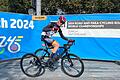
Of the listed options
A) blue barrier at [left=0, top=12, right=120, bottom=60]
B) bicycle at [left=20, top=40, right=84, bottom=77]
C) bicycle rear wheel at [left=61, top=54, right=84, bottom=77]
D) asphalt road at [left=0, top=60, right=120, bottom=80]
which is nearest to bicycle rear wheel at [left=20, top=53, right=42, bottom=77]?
bicycle at [left=20, top=40, right=84, bottom=77]

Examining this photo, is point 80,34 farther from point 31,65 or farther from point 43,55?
point 31,65

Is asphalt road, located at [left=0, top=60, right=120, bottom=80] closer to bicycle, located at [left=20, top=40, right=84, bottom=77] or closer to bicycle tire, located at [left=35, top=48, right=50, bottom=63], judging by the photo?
bicycle, located at [left=20, top=40, right=84, bottom=77]

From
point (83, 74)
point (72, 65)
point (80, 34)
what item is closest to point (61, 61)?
point (72, 65)

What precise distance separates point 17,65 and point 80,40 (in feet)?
9.84

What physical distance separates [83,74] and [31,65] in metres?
1.65

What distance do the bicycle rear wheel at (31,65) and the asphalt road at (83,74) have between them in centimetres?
17

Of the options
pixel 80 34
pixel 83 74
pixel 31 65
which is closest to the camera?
pixel 31 65

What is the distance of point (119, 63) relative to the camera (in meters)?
11.7

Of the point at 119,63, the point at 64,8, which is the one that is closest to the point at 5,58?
the point at 119,63

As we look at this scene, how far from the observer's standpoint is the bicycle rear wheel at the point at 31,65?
345 inches

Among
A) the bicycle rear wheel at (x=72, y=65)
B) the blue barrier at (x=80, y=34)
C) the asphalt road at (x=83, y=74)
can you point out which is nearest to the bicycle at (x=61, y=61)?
the bicycle rear wheel at (x=72, y=65)

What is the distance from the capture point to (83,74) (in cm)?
922

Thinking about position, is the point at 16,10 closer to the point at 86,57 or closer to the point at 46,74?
the point at 86,57

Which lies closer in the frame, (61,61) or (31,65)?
(61,61)
